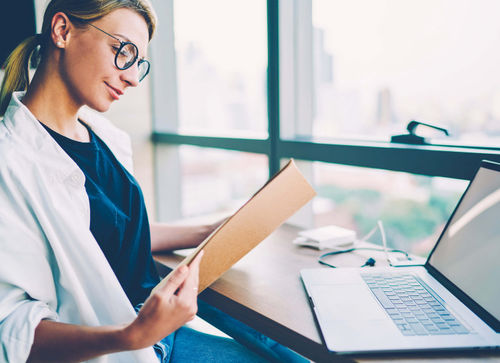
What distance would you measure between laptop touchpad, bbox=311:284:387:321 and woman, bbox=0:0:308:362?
0.25 meters

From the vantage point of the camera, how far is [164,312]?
2.29 ft

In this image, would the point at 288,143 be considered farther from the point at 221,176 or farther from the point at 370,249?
the point at 221,176

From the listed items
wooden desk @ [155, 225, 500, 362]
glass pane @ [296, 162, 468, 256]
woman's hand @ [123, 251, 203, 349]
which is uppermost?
woman's hand @ [123, 251, 203, 349]

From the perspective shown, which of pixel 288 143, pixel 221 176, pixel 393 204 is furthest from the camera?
pixel 393 204

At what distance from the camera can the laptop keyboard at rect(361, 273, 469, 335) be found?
0.72 metres

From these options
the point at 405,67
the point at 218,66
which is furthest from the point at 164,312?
the point at 218,66

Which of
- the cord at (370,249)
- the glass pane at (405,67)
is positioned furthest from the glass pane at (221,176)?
the cord at (370,249)

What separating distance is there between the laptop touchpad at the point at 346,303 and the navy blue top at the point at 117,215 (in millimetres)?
472

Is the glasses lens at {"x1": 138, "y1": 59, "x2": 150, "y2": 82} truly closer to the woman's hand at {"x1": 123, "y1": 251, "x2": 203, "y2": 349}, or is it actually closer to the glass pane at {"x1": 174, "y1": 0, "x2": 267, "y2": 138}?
the woman's hand at {"x1": 123, "y1": 251, "x2": 203, "y2": 349}

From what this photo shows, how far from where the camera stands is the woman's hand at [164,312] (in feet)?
2.28

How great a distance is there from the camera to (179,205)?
2.59 meters

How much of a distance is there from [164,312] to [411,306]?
0.49 m

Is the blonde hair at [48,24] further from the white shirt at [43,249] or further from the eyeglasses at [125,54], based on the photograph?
the white shirt at [43,249]

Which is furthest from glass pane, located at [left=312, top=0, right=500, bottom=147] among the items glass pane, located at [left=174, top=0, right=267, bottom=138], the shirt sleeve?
the shirt sleeve
